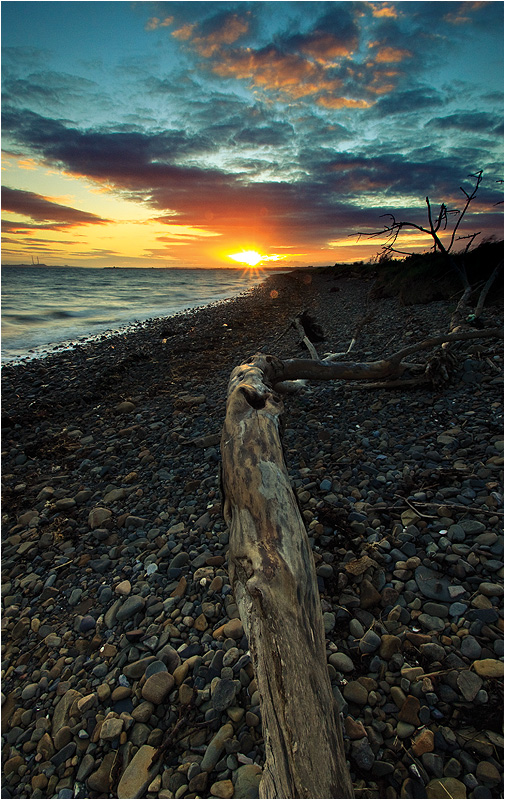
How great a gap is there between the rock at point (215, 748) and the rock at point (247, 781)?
15 cm

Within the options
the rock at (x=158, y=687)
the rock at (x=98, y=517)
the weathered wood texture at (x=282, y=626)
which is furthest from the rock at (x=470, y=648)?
the rock at (x=98, y=517)

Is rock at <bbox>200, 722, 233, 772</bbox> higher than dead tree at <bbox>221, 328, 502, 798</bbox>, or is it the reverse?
dead tree at <bbox>221, 328, 502, 798</bbox>

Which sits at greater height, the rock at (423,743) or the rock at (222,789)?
the rock at (423,743)

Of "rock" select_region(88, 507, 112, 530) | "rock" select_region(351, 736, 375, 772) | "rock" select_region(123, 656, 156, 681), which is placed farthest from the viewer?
"rock" select_region(88, 507, 112, 530)

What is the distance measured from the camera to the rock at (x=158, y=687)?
2.31m

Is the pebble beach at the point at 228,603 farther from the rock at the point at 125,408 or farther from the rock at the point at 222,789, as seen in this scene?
the rock at the point at 125,408

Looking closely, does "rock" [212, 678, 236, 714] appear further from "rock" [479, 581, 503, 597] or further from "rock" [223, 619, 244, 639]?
"rock" [479, 581, 503, 597]

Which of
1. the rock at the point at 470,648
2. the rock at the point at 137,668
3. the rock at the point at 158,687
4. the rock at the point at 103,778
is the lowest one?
the rock at the point at 103,778

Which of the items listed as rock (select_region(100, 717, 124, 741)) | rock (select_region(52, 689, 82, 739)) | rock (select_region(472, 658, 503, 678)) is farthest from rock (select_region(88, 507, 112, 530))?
rock (select_region(472, 658, 503, 678))

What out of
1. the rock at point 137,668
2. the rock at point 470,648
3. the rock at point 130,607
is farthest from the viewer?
the rock at point 130,607

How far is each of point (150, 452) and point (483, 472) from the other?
455cm

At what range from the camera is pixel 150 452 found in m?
5.62

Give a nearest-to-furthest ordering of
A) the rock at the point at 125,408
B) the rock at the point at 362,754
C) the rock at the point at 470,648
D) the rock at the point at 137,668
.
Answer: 1. the rock at the point at 362,754
2. the rock at the point at 470,648
3. the rock at the point at 137,668
4. the rock at the point at 125,408

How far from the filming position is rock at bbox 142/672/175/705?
2.31 meters
